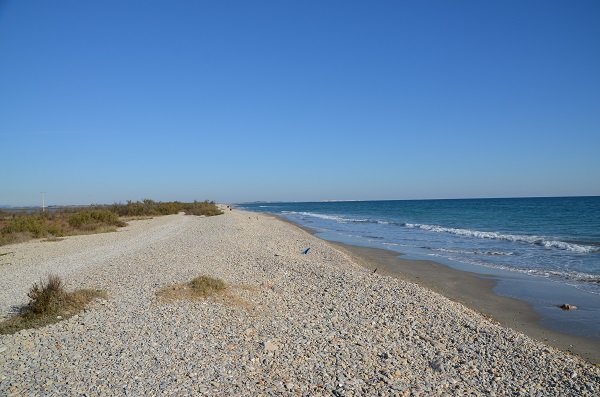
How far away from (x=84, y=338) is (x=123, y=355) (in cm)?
117

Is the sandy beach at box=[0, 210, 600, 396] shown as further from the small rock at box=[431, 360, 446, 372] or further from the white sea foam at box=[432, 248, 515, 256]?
the white sea foam at box=[432, 248, 515, 256]

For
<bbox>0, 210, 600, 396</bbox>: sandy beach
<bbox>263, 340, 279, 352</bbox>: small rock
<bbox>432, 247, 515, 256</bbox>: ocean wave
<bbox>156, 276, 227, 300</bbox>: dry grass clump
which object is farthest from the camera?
<bbox>432, 247, 515, 256</bbox>: ocean wave

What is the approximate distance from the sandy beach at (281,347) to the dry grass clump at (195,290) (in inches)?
12.7

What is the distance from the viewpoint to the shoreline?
310 inches

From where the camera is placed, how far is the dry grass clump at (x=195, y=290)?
921cm

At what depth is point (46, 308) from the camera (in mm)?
7820

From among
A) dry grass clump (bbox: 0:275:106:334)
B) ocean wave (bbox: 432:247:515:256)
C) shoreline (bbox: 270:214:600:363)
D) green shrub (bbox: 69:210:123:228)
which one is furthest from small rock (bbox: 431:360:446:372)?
green shrub (bbox: 69:210:123:228)

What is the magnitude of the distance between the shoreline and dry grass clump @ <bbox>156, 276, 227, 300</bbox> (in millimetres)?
6215

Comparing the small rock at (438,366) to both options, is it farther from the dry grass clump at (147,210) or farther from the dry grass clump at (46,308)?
the dry grass clump at (147,210)

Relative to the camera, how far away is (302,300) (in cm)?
931

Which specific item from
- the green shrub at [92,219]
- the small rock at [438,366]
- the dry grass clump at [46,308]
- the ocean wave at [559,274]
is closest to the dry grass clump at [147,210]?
the green shrub at [92,219]

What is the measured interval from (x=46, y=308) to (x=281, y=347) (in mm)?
4655

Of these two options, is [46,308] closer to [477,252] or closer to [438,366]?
[438,366]

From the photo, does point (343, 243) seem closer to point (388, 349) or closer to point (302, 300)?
point (302, 300)
